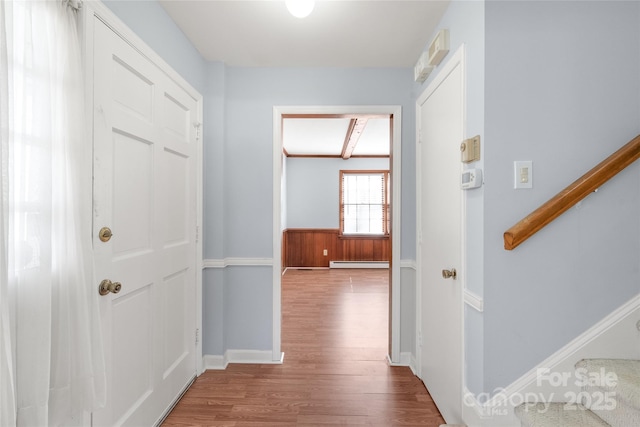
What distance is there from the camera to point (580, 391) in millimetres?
1468

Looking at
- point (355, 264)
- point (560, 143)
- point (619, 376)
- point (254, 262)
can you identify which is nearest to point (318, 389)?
point (254, 262)

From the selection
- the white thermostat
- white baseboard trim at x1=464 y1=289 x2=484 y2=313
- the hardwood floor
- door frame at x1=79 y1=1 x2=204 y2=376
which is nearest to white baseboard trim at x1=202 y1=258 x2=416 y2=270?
door frame at x1=79 y1=1 x2=204 y2=376

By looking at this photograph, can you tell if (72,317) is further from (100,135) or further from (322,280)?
(322,280)

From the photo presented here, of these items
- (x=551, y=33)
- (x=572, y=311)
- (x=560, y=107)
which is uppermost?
(x=551, y=33)

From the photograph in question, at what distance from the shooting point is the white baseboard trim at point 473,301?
151 centimetres

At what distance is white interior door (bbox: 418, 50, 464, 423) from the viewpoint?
1.80 meters

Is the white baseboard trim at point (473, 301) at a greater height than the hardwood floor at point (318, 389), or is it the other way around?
the white baseboard trim at point (473, 301)

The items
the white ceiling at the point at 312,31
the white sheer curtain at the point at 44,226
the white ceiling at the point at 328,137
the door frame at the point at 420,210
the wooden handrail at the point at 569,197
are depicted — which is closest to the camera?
the white sheer curtain at the point at 44,226

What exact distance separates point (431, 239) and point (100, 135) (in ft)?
6.34

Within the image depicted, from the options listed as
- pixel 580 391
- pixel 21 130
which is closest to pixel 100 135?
pixel 21 130

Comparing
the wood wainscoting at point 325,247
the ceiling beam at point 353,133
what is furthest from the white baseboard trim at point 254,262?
the wood wainscoting at point 325,247

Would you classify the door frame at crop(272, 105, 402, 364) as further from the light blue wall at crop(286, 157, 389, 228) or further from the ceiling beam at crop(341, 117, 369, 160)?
the light blue wall at crop(286, 157, 389, 228)

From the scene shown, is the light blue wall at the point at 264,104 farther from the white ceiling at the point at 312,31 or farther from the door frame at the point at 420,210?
the door frame at the point at 420,210

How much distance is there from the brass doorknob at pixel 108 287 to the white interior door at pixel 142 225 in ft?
0.08
